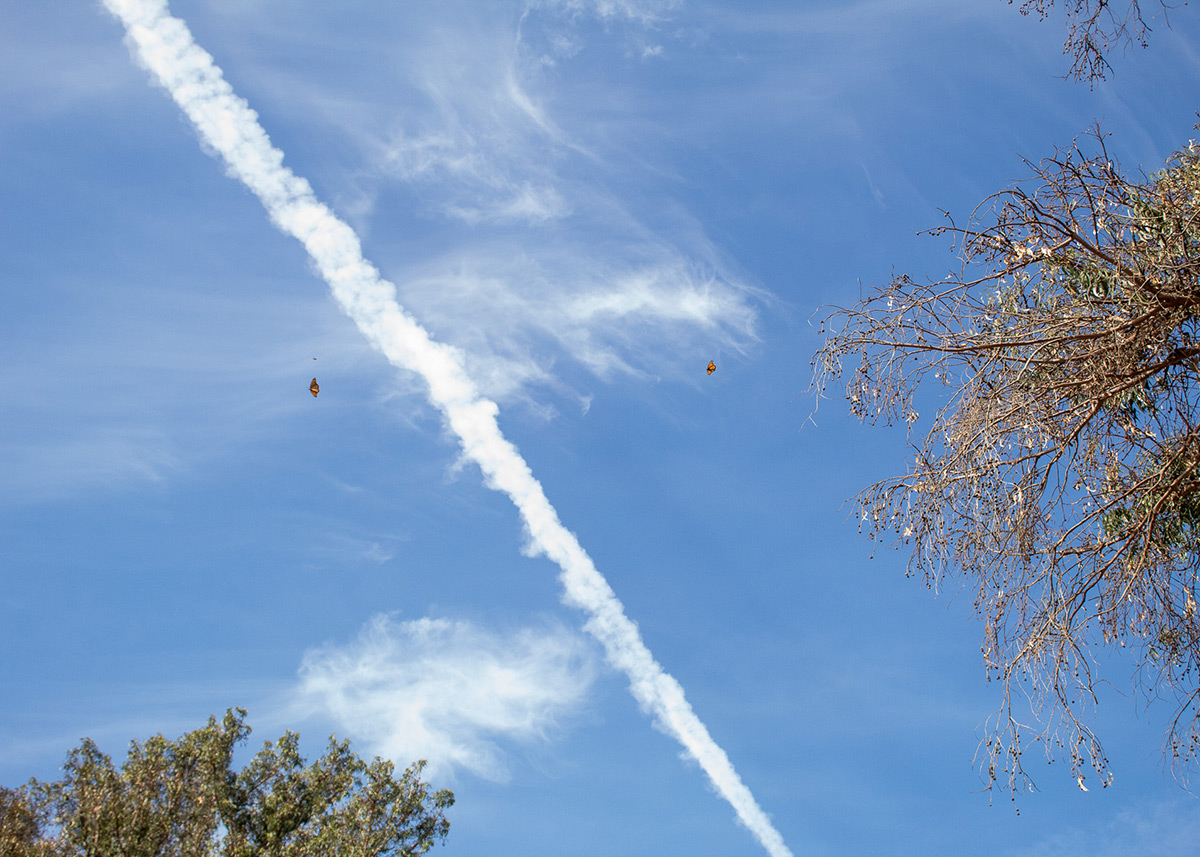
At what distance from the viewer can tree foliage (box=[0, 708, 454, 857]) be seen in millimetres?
15820

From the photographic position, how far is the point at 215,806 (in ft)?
55.6

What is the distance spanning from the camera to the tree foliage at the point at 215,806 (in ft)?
51.9

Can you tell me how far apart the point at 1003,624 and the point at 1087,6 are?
15.1 ft

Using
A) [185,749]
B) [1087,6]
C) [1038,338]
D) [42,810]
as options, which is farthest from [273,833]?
[1087,6]

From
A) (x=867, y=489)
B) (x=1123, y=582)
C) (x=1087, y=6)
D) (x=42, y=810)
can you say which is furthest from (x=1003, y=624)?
(x=42, y=810)

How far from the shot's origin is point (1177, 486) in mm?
6555

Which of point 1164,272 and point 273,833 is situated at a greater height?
point 273,833

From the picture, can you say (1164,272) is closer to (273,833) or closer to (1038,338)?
(1038,338)

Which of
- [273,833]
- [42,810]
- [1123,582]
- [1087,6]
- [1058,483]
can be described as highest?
[42,810]

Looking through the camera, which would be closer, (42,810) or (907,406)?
(907,406)

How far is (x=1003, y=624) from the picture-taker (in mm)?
6957

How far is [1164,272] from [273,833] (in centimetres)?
1805

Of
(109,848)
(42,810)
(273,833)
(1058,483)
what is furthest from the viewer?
(273,833)

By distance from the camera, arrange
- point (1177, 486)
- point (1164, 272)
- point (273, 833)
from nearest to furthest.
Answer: point (1164, 272) → point (1177, 486) → point (273, 833)
